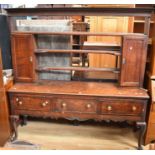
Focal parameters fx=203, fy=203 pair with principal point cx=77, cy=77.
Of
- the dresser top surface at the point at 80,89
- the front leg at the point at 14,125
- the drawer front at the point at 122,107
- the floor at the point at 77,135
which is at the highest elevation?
the dresser top surface at the point at 80,89

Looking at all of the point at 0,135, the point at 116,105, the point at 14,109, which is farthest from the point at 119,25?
the point at 0,135

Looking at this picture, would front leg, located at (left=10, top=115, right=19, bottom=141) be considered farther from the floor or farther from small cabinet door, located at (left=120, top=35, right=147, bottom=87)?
small cabinet door, located at (left=120, top=35, right=147, bottom=87)

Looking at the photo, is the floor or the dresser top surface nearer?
the dresser top surface

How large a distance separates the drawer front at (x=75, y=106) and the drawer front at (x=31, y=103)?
0.34 ft

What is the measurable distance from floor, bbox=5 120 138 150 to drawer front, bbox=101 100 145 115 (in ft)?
1.37

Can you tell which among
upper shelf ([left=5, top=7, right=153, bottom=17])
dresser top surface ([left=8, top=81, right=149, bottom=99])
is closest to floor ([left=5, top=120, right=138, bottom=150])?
dresser top surface ([left=8, top=81, right=149, bottom=99])

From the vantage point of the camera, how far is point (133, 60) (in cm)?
204

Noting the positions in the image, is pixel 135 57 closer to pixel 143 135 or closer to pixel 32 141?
pixel 143 135

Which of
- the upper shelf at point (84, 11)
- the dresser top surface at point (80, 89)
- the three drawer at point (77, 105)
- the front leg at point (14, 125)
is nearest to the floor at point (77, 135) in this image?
the front leg at point (14, 125)

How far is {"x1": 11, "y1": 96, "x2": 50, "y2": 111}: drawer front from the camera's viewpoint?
2090mm

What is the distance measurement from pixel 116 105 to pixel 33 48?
3.39 feet

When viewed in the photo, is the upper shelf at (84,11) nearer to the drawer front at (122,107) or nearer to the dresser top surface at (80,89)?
the dresser top surface at (80,89)

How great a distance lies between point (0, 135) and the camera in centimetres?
208

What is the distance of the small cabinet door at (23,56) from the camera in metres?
2.10
